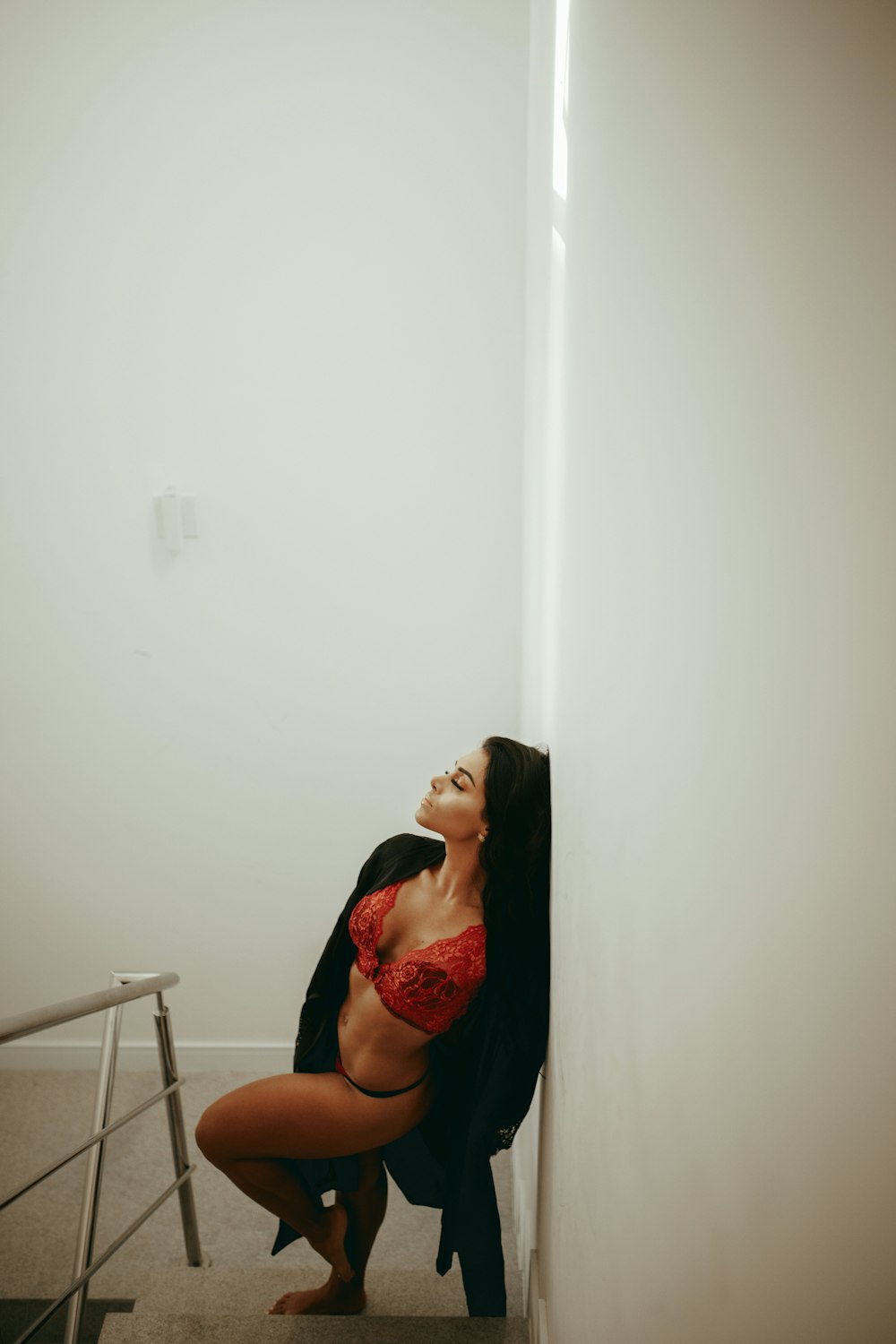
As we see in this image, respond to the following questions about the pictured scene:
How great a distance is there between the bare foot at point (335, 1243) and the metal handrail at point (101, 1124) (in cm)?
38

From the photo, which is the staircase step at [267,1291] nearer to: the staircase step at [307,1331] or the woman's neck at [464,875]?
the staircase step at [307,1331]

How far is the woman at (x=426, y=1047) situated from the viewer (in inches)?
70.0

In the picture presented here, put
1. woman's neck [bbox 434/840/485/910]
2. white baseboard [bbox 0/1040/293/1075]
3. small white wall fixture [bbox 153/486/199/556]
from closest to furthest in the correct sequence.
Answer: woman's neck [bbox 434/840/485/910] < small white wall fixture [bbox 153/486/199/556] < white baseboard [bbox 0/1040/293/1075]

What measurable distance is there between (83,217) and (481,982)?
283cm

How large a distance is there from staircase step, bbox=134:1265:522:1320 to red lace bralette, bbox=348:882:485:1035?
78cm

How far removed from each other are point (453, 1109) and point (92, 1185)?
31.4 inches

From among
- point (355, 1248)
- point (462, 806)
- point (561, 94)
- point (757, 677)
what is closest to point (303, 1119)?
point (355, 1248)

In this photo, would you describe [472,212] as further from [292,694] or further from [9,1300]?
[9,1300]

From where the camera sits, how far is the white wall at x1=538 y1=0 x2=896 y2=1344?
384 millimetres

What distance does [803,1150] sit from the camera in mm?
A: 418

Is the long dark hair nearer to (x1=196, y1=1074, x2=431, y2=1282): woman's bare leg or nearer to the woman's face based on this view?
the woman's face

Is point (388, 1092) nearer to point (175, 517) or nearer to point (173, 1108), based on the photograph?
point (173, 1108)

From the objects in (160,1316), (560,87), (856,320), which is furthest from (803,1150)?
(160,1316)

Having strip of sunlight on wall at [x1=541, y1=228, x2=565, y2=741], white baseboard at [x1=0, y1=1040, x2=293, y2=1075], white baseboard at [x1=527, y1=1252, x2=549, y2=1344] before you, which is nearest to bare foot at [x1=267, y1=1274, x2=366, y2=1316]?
white baseboard at [x1=527, y1=1252, x2=549, y2=1344]
